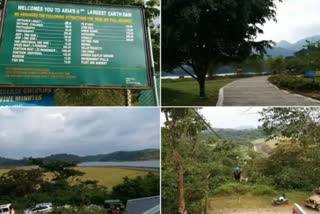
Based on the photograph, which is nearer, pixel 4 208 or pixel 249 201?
pixel 4 208

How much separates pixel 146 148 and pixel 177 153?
13.9 inches

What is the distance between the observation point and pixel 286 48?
6.05 meters

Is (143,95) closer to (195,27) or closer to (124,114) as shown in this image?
(124,114)

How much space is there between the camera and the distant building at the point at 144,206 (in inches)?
215

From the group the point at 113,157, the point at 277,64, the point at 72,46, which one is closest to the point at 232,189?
the point at 113,157

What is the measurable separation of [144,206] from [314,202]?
181 cm

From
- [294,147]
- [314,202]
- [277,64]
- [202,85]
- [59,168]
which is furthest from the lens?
[277,64]

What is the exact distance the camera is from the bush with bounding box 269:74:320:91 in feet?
19.3

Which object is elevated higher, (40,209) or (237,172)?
(237,172)

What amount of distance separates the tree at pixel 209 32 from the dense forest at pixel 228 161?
22.7 inches

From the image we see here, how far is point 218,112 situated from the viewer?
5.76 metres

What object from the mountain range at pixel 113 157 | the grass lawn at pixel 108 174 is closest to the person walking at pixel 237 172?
the mountain range at pixel 113 157

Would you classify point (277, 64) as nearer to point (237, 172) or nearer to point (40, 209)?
point (237, 172)

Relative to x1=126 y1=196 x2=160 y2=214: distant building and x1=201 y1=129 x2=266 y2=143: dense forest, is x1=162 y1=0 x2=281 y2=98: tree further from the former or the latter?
x1=126 y1=196 x2=160 y2=214: distant building
